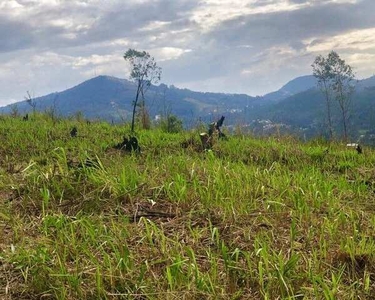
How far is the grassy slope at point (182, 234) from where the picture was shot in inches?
99.7

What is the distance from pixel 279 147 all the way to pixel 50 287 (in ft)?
19.0

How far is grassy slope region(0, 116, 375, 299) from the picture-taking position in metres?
2.53

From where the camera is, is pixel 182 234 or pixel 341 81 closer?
pixel 182 234

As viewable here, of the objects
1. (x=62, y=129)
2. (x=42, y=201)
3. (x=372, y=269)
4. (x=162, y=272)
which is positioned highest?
(x=62, y=129)

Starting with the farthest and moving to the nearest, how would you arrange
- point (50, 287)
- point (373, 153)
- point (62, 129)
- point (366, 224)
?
1. point (62, 129)
2. point (373, 153)
3. point (366, 224)
4. point (50, 287)

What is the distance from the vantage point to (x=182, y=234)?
326 cm

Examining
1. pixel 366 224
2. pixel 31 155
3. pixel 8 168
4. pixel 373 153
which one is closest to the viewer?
pixel 366 224

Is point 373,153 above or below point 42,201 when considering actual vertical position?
below

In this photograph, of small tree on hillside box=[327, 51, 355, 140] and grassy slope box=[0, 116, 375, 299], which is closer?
grassy slope box=[0, 116, 375, 299]

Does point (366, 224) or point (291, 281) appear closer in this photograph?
point (291, 281)

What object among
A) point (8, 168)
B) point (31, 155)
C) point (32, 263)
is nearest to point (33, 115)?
point (31, 155)

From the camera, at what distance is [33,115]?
37.6 feet

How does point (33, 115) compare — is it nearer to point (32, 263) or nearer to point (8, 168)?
point (8, 168)

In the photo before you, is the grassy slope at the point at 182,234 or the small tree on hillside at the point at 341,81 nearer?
the grassy slope at the point at 182,234
